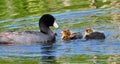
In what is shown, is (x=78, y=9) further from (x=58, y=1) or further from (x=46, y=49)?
(x=46, y=49)

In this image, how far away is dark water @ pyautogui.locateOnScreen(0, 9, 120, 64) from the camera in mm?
12352

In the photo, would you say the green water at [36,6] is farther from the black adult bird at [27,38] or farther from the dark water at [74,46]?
the black adult bird at [27,38]

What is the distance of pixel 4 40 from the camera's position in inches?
589

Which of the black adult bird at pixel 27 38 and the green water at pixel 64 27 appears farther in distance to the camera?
the black adult bird at pixel 27 38

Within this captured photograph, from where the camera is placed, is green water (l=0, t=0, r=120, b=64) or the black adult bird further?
the black adult bird

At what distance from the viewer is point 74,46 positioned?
13.9 meters

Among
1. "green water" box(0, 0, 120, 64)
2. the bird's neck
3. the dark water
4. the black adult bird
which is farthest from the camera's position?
the bird's neck

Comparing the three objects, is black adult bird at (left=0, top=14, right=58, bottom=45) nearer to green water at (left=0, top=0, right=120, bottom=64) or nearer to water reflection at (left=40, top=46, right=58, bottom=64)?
green water at (left=0, top=0, right=120, bottom=64)

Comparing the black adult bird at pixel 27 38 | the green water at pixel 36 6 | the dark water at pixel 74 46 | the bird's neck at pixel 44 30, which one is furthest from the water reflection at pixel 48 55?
the green water at pixel 36 6

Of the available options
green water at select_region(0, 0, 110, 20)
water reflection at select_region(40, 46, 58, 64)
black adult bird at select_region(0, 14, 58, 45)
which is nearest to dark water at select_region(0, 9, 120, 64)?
water reflection at select_region(40, 46, 58, 64)

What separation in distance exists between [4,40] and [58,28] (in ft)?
6.35

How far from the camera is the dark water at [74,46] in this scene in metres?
12.4

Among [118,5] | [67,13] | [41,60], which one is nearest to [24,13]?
[67,13]

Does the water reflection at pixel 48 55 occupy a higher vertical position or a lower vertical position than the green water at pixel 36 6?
lower
